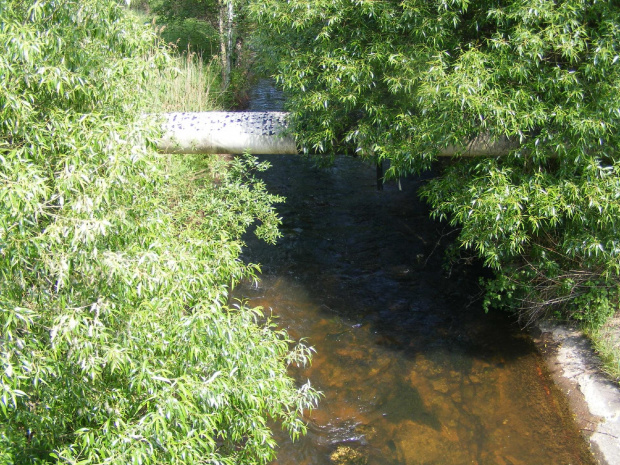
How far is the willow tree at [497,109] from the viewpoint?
529cm

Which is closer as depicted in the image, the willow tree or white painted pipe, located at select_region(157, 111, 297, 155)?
the willow tree

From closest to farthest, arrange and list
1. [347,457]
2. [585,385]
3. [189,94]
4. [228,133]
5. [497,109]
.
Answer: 1. [347,457]
2. [497,109]
3. [585,385]
4. [228,133]
5. [189,94]

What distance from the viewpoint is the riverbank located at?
5094 mm

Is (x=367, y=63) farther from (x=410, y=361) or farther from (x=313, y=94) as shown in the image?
(x=410, y=361)

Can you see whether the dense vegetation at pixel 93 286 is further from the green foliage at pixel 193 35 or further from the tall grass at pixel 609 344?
the green foliage at pixel 193 35

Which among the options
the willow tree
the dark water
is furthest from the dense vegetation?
the willow tree

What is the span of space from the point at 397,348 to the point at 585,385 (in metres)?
2.13

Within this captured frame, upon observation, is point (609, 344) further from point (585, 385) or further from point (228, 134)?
point (228, 134)

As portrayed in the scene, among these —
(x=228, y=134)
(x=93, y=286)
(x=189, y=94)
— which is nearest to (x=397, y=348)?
(x=228, y=134)

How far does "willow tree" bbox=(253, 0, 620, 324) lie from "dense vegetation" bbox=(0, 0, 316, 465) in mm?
3211

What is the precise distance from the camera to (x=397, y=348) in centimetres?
655

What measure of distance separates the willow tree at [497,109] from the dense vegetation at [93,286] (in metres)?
3.21

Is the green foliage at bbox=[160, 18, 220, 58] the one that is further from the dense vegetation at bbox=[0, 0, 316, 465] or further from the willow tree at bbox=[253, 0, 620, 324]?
the dense vegetation at bbox=[0, 0, 316, 465]

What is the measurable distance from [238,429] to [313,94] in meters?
4.18
